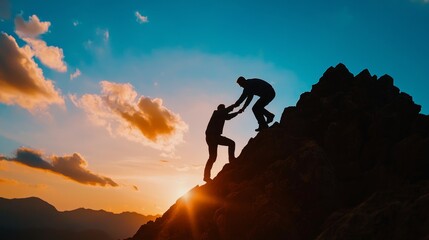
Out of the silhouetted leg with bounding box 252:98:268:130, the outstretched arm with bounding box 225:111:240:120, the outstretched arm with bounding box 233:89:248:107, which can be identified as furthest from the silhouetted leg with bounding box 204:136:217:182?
the silhouetted leg with bounding box 252:98:268:130

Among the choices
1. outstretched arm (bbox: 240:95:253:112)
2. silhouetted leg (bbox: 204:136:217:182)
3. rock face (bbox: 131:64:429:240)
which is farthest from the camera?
silhouetted leg (bbox: 204:136:217:182)

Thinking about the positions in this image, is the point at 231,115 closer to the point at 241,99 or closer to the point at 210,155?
the point at 241,99

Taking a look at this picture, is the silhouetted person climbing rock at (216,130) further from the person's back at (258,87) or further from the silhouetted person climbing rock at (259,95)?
the person's back at (258,87)

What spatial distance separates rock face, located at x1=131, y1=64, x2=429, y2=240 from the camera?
11531 millimetres

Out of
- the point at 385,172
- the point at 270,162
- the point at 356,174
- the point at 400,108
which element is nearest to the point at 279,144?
the point at 270,162

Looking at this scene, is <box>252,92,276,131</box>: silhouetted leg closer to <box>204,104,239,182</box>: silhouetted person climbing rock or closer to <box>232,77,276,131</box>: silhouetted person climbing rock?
<box>232,77,276,131</box>: silhouetted person climbing rock

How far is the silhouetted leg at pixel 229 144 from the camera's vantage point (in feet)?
69.1

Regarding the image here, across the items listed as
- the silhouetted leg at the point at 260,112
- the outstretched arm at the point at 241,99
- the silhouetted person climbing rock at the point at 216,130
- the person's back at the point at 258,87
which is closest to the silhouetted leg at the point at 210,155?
the silhouetted person climbing rock at the point at 216,130

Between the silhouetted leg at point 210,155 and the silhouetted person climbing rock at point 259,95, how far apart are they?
8.39ft

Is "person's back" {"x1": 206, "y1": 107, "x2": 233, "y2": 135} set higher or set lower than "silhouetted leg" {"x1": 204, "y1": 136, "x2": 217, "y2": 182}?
higher

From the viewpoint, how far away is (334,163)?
17.8m

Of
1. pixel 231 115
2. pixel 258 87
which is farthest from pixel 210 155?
pixel 258 87

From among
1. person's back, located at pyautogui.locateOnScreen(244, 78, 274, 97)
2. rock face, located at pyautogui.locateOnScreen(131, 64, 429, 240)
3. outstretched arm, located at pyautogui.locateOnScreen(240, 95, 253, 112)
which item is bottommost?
rock face, located at pyautogui.locateOnScreen(131, 64, 429, 240)

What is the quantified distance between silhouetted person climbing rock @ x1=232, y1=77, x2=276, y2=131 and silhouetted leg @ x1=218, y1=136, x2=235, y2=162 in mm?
1917
